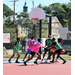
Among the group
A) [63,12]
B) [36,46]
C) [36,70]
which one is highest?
[63,12]

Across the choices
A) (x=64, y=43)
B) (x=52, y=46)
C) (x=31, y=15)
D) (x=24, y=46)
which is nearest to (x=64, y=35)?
(x=64, y=43)

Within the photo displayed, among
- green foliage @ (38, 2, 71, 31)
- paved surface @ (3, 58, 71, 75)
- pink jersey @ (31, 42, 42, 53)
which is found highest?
green foliage @ (38, 2, 71, 31)

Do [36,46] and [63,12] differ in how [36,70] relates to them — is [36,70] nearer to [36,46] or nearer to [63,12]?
[36,46]

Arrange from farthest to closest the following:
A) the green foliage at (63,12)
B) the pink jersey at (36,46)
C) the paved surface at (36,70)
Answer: the green foliage at (63,12) < the pink jersey at (36,46) < the paved surface at (36,70)

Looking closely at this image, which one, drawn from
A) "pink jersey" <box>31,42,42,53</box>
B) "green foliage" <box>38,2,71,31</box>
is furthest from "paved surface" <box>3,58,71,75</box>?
"green foliage" <box>38,2,71,31</box>

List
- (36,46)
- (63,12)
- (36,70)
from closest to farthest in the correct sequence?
1. (36,70)
2. (36,46)
3. (63,12)

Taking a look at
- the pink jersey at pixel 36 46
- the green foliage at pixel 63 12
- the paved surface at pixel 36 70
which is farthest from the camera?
the green foliage at pixel 63 12

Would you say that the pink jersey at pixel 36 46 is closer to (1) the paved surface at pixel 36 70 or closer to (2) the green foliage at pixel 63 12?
(1) the paved surface at pixel 36 70

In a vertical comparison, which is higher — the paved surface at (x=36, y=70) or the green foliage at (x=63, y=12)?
the green foliage at (x=63, y=12)

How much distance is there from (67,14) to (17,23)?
62.1 feet

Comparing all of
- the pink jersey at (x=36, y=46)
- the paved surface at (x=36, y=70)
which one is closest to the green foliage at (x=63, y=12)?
the pink jersey at (x=36, y=46)

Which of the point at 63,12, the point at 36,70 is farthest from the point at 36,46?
the point at 63,12

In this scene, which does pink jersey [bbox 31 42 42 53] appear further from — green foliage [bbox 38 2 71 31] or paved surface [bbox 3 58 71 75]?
green foliage [bbox 38 2 71 31]
